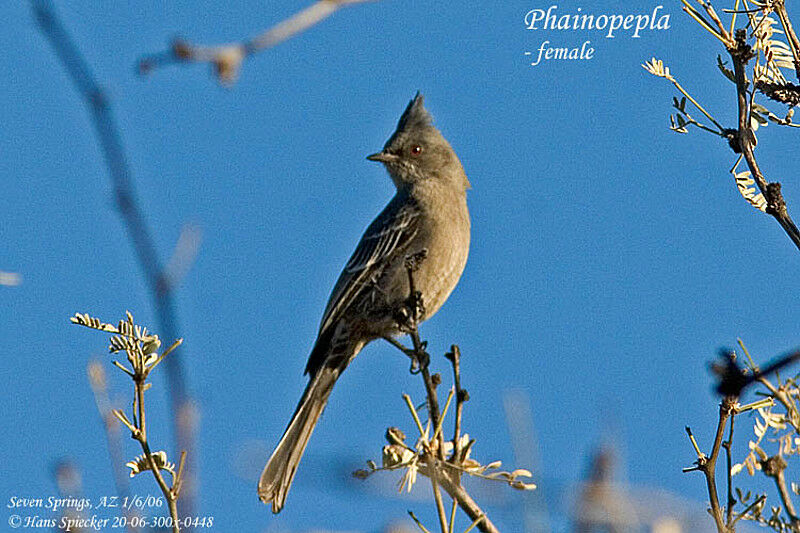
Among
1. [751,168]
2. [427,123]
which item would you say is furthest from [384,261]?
[751,168]

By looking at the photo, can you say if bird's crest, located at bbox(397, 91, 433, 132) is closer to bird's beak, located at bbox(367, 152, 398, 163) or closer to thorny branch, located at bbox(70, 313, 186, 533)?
bird's beak, located at bbox(367, 152, 398, 163)

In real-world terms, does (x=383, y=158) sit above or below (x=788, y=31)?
above

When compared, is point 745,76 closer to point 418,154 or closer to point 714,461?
point 714,461

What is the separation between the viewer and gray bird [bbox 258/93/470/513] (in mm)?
6461

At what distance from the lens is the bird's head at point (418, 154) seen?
7.68 metres

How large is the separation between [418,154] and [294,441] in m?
2.61

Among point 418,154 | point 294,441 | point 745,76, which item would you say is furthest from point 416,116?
point 745,76

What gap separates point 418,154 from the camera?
780cm

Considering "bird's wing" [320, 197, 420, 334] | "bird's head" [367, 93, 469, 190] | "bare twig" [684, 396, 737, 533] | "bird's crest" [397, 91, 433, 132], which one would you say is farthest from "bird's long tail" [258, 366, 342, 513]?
"bare twig" [684, 396, 737, 533]

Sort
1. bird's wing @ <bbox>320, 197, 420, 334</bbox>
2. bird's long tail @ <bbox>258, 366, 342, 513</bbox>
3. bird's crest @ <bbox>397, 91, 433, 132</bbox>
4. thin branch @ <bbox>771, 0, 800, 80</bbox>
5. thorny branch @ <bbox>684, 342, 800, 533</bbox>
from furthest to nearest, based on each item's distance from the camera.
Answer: bird's crest @ <bbox>397, 91, 433, 132</bbox>
bird's wing @ <bbox>320, 197, 420, 334</bbox>
bird's long tail @ <bbox>258, 366, 342, 513</bbox>
thin branch @ <bbox>771, 0, 800, 80</bbox>
thorny branch @ <bbox>684, 342, 800, 533</bbox>

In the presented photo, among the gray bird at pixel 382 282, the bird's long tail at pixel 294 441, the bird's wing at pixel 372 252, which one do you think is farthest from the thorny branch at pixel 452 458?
the bird's wing at pixel 372 252

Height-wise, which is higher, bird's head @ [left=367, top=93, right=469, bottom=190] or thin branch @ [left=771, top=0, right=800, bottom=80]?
bird's head @ [left=367, top=93, right=469, bottom=190]

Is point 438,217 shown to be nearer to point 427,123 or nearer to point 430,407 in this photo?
point 427,123

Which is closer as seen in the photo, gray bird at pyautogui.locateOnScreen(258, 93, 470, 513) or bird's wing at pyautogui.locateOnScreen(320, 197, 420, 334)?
gray bird at pyautogui.locateOnScreen(258, 93, 470, 513)
